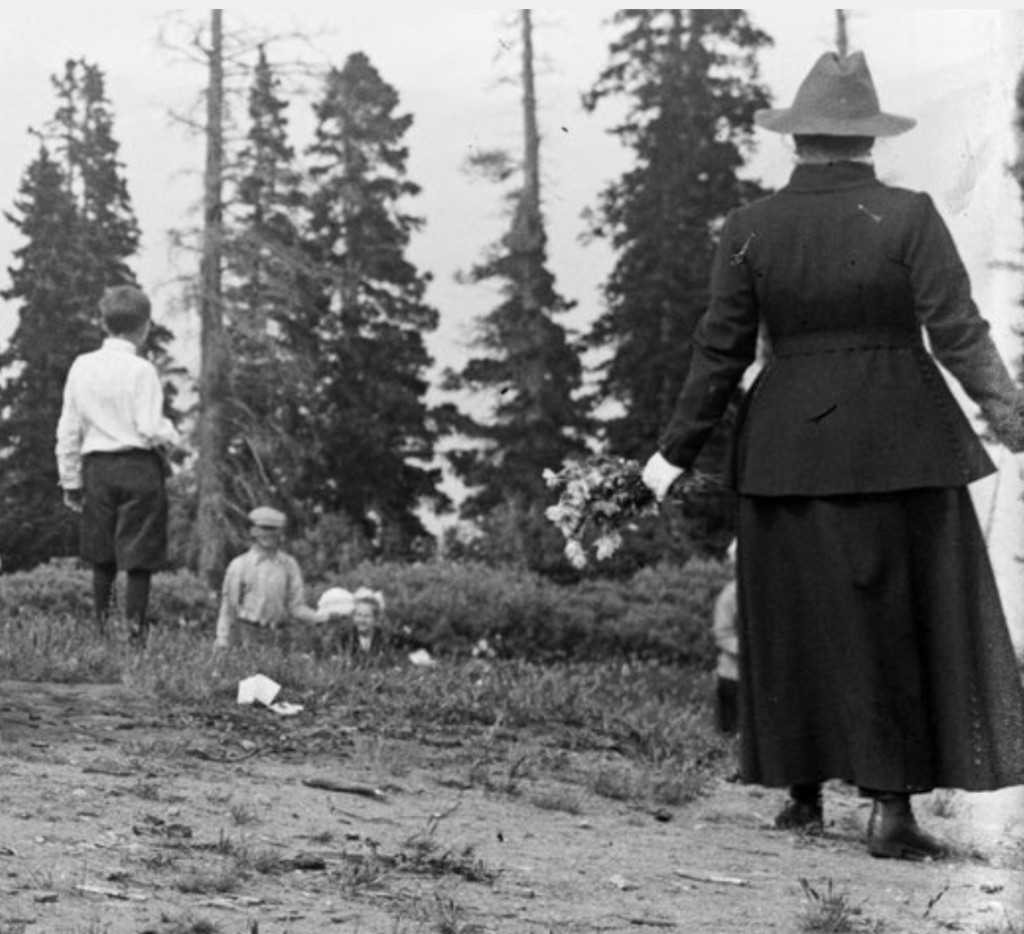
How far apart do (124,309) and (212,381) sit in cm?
972

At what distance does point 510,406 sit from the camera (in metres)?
20.9

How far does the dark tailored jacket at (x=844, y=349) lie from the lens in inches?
226

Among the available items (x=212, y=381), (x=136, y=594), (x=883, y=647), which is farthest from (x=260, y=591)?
(x=212, y=381)

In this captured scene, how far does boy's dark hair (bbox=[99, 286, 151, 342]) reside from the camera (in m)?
10.0

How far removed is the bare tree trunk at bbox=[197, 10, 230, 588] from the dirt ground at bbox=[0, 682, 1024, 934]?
36.5 feet

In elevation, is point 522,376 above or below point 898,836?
above

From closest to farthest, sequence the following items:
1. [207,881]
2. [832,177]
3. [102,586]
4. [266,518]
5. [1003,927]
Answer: [207,881]
[1003,927]
[832,177]
[102,586]
[266,518]

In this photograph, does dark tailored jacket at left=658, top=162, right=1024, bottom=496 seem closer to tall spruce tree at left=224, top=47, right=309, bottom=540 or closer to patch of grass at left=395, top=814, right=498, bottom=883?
patch of grass at left=395, top=814, right=498, bottom=883

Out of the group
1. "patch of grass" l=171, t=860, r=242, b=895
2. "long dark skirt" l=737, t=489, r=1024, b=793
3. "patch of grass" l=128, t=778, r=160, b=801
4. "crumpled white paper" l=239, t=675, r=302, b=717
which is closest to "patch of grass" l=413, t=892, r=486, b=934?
"patch of grass" l=171, t=860, r=242, b=895

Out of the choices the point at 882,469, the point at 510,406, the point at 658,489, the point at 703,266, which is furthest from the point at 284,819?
the point at 703,266

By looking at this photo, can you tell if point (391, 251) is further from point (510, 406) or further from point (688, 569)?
point (688, 569)

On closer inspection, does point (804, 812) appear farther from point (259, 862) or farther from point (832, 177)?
point (259, 862)

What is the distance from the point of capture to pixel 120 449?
10.1 meters

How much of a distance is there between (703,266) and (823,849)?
16699 mm
